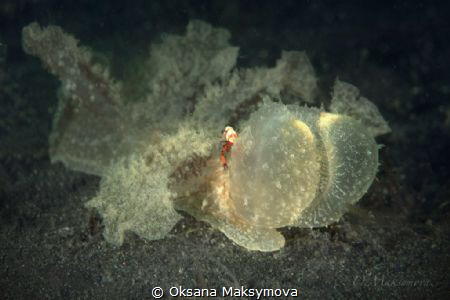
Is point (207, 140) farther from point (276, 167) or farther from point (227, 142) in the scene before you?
point (276, 167)

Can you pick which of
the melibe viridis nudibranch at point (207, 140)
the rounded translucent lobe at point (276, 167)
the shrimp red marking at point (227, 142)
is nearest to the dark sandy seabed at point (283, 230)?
the melibe viridis nudibranch at point (207, 140)

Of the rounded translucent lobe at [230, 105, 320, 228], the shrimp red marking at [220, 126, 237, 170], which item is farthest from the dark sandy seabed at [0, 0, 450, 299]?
the shrimp red marking at [220, 126, 237, 170]

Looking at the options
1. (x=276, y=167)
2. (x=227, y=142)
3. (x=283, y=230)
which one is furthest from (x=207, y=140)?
(x=283, y=230)

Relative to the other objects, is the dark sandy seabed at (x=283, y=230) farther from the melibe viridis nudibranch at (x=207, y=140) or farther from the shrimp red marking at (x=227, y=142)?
the shrimp red marking at (x=227, y=142)

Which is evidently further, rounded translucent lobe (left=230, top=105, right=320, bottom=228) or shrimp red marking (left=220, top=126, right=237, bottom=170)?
shrimp red marking (left=220, top=126, right=237, bottom=170)

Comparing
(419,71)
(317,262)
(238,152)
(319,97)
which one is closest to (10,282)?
(238,152)

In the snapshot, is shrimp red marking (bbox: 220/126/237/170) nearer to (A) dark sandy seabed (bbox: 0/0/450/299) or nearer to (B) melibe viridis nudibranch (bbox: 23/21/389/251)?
(B) melibe viridis nudibranch (bbox: 23/21/389/251)
